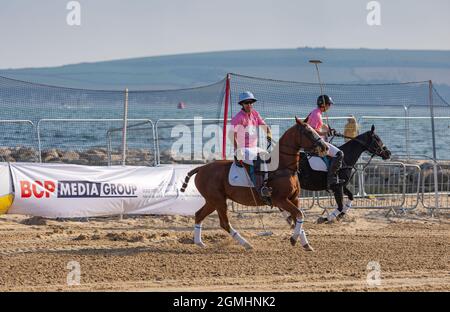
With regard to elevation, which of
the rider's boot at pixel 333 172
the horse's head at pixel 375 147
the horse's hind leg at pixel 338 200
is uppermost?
the horse's head at pixel 375 147

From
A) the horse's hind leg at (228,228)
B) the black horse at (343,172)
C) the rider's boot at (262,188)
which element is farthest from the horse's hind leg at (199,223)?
the black horse at (343,172)

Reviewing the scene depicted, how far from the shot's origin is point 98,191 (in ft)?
62.0

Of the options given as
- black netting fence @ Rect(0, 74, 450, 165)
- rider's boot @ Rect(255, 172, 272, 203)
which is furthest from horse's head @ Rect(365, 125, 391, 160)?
rider's boot @ Rect(255, 172, 272, 203)

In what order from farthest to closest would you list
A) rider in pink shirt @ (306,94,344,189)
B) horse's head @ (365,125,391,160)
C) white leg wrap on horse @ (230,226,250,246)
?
horse's head @ (365,125,391,160) → rider in pink shirt @ (306,94,344,189) → white leg wrap on horse @ (230,226,250,246)

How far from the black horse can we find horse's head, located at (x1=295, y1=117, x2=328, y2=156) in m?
3.12

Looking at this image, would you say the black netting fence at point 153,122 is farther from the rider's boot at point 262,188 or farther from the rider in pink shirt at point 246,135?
the rider's boot at point 262,188

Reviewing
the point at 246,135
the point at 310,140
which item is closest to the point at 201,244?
the point at 246,135

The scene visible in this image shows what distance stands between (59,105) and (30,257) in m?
10.9

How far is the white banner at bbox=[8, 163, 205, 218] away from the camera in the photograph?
59.6 ft

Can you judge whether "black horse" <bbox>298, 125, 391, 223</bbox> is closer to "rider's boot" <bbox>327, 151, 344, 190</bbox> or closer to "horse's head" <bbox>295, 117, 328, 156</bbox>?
"rider's boot" <bbox>327, 151, 344, 190</bbox>

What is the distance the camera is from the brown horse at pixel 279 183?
49.1ft

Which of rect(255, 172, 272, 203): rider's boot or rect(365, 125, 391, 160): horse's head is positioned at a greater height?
rect(365, 125, 391, 160): horse's head

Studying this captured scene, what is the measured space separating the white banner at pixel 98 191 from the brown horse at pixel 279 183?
366 centimetres
